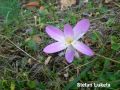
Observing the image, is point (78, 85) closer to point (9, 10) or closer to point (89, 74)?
point (89, 74)

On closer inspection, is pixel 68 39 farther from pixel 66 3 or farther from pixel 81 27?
pixel 66 3

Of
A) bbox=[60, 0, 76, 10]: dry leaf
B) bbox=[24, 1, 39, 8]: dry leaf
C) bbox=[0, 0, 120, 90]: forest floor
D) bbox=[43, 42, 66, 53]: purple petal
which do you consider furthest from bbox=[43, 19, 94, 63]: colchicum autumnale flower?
bbox=[24, 1, 39, 8]: dry leaf

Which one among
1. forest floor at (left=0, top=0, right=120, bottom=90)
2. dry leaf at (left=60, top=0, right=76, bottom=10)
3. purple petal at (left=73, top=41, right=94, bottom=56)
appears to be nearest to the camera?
purple petal at (left=73, top=41, right=94, bottom=56)

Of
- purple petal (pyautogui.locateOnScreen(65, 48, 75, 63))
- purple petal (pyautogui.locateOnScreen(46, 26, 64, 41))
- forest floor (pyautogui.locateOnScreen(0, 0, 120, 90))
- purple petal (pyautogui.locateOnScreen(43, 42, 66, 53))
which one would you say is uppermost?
purple petal (pyautogui.locateOnScreen(46, 26, 64, 41))

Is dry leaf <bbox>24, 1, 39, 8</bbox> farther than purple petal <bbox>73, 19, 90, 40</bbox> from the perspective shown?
Yes

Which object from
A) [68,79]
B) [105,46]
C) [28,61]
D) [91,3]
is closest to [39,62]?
[28,61]

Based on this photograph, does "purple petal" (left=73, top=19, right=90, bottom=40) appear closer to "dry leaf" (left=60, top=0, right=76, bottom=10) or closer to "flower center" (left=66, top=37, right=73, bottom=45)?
"flower center" (left=66, top=37, right=73, bottom=45)

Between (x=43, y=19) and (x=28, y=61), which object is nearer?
(x=28, y=61)

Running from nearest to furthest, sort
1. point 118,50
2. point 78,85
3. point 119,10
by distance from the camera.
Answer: point 78,85 < point 118,50 < point 119,10
